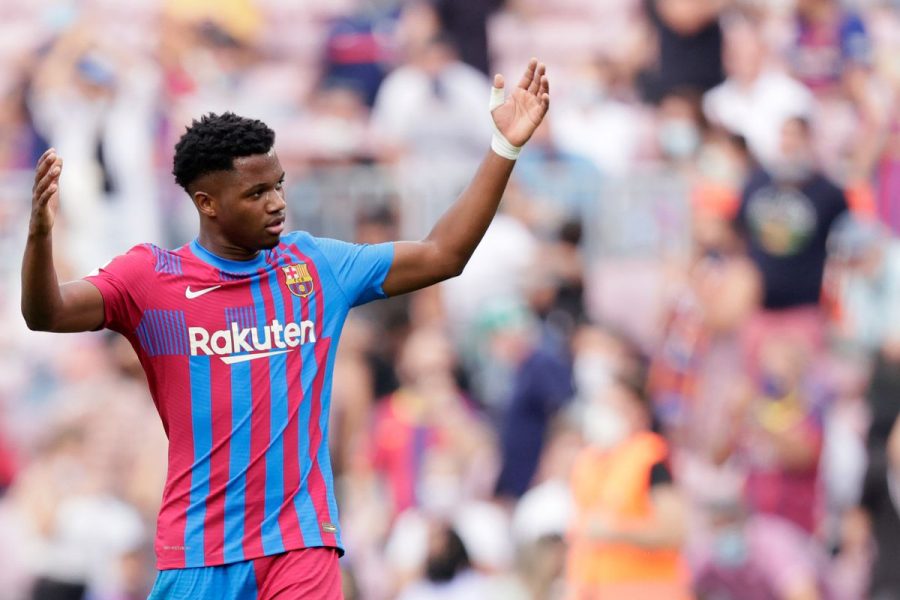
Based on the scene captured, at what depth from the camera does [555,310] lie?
10758 mm

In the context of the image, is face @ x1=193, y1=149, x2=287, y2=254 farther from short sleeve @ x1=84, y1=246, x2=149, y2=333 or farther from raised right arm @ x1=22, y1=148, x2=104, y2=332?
raised right arm @ x1=22, y1=148, x2=104, y2=332

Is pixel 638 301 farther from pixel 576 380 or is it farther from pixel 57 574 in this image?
pixel 57 574

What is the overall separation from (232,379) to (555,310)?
241 inches

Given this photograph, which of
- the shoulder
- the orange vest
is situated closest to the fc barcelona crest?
the shoulder

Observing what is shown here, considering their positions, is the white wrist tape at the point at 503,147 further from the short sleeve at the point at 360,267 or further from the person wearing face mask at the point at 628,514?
the person wearing face mask at the point at 628,514

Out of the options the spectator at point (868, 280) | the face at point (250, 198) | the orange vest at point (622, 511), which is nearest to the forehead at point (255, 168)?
the face at point (250, 198)

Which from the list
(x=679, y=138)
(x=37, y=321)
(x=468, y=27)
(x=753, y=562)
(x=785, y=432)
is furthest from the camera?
(x=468, y=27)

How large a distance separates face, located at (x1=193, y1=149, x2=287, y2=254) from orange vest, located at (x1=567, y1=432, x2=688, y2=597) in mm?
4747

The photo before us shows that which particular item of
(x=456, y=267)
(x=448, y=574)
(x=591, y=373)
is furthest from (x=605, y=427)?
(x=456, y=267)

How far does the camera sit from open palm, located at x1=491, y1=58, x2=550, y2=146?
194 inches

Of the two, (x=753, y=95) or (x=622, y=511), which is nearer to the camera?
(x=622, y=511)

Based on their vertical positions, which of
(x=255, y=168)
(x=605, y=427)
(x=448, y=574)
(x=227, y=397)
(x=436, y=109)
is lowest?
(x=448, y=574)

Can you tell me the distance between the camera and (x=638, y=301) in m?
11.1

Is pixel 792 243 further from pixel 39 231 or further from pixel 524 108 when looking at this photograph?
pixel 39 231
